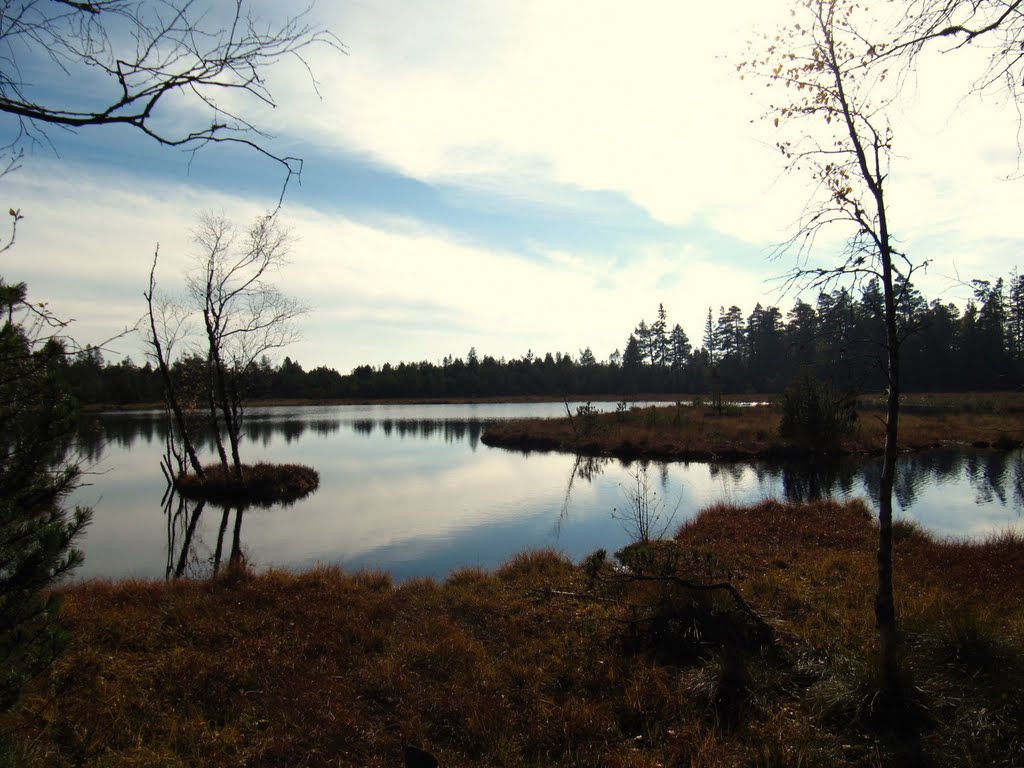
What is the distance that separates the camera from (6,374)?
3.27 metres

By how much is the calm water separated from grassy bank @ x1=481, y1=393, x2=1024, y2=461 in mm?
2906

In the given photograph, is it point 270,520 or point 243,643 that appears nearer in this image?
point 243,643

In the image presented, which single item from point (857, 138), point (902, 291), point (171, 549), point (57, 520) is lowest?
point (171, 549)

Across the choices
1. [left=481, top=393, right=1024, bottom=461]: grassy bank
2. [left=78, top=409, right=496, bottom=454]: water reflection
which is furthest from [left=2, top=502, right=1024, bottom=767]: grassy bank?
[left=78, top=409, right=496, bottom=454]: water reflection

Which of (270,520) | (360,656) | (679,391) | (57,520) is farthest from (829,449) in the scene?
(679,391)

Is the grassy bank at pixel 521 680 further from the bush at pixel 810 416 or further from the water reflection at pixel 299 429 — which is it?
the water reflection at pixel 299 429

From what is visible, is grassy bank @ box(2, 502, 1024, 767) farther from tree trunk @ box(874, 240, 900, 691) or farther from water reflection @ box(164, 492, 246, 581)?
water reflection @ box(164, 492, 246, 581)

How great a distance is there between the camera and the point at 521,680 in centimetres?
621

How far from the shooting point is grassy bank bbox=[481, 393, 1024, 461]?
30953mm

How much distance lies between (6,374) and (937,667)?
7.48 meters

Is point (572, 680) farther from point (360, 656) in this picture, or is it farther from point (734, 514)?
point (734, 514)

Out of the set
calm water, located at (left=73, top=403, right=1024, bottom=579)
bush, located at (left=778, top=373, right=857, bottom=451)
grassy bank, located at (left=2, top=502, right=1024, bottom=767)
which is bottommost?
calm water, located at (left=73, top=403, right=1024, bottom=579)

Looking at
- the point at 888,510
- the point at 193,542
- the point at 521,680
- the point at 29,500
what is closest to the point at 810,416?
the point at 888,510

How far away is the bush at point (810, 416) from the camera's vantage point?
88.1 ft
